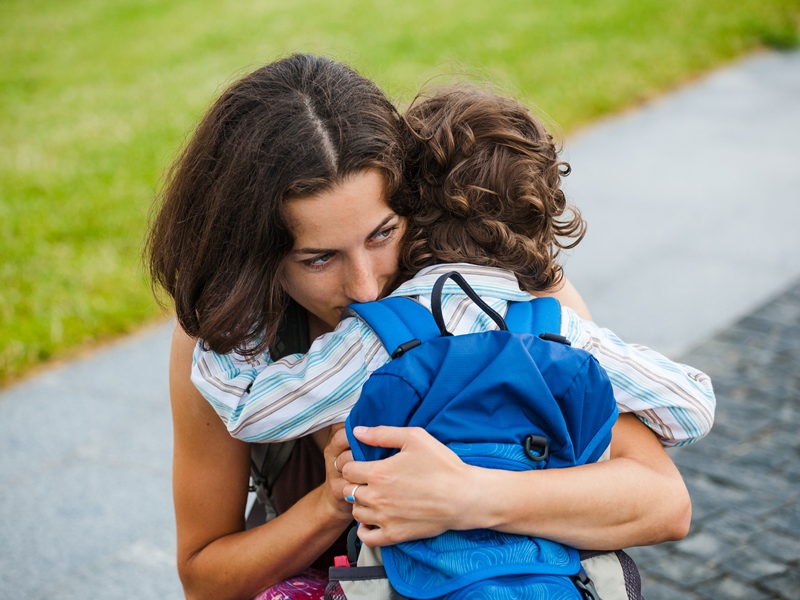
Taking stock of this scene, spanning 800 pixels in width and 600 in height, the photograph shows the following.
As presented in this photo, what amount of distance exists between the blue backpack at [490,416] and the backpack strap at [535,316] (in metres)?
0.09

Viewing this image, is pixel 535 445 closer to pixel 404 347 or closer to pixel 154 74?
pixel 404 347

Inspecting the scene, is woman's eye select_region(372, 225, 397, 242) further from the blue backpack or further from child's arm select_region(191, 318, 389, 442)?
the blue backpack

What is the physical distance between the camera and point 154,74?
9.84m

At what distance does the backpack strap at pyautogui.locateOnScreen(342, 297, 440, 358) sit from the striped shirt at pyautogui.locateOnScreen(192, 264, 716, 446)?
28 millimetres

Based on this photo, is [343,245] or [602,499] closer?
[602,499]

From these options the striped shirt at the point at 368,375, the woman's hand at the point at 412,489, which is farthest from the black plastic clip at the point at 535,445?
the striped shirt at the point at 368,375

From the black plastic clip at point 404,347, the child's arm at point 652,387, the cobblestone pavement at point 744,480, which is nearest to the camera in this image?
the black plastic clip at point 404,347

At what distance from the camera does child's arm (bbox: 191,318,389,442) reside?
5.17 ft

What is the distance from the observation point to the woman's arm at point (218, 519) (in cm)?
174

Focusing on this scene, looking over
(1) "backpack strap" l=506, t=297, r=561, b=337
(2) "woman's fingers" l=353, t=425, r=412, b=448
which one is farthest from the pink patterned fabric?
(1) "backpack strap" l=506, t=297, r=561, b=337

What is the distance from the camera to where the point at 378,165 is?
1726mm

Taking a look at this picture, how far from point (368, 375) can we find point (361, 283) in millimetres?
222

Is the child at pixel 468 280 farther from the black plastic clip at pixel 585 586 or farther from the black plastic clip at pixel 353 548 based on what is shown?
the black plastic clip at pixel 585 586

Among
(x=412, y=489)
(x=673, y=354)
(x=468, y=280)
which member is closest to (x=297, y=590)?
(x=412, y=489)
